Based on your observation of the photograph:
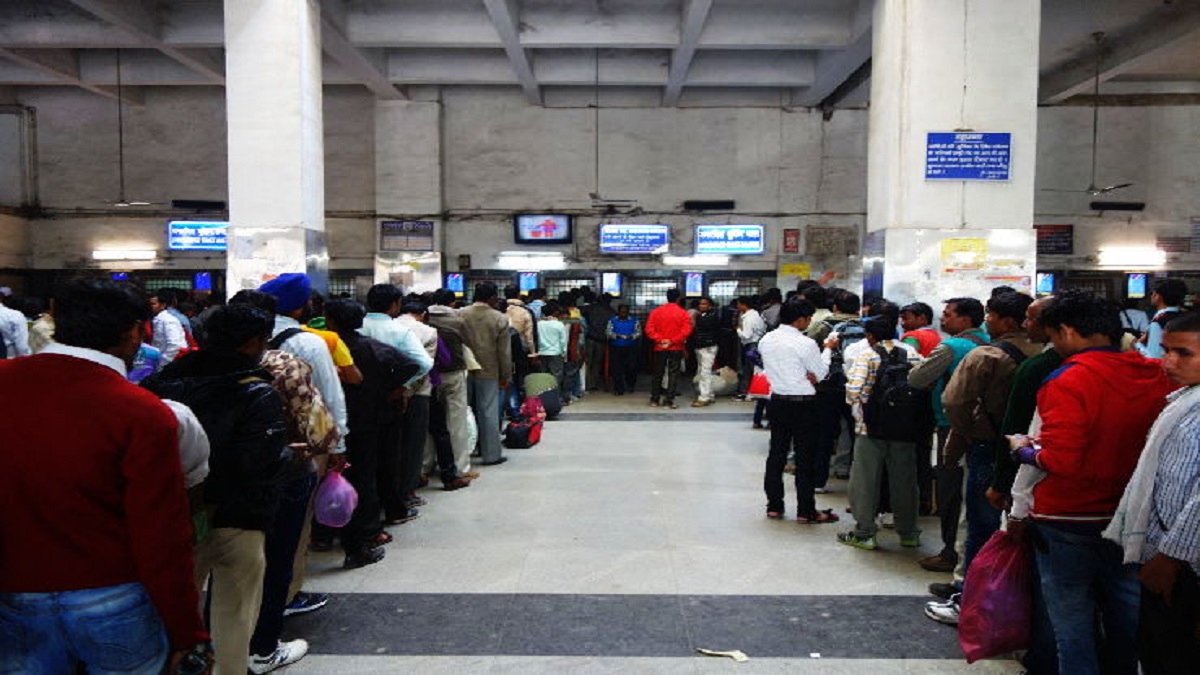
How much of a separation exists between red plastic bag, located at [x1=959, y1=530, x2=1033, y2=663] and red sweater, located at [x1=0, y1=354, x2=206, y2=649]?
2.62m

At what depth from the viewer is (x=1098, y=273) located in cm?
1305

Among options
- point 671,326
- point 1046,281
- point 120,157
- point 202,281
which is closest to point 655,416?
point 671,326

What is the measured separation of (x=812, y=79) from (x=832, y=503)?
8208 mm

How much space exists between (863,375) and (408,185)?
10076mm

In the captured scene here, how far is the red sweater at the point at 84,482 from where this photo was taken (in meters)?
1.67

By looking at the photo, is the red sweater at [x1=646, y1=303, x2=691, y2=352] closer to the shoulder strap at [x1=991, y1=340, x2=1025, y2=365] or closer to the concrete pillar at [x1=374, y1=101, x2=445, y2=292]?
the concrete pillar at [x1=374, y1=101, x2=445, y2=292]

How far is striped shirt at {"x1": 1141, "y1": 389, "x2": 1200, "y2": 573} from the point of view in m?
1.99

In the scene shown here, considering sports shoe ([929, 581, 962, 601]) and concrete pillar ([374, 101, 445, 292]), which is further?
concrete pillar ([374, 101, 445, 292])

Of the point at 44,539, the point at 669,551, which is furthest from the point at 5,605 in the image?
the point at 669,551

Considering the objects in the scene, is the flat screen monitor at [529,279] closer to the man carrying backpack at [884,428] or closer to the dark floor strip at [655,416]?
the dark floor strip at [655,416]

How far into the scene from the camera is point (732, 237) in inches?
524

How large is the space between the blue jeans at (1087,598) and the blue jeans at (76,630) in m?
2.62

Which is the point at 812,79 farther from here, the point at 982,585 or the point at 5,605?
the point at 5,605

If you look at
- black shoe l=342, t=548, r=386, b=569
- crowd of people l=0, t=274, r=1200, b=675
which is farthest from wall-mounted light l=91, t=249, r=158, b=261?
black shoe l=342, t=548, r=386, b=569
